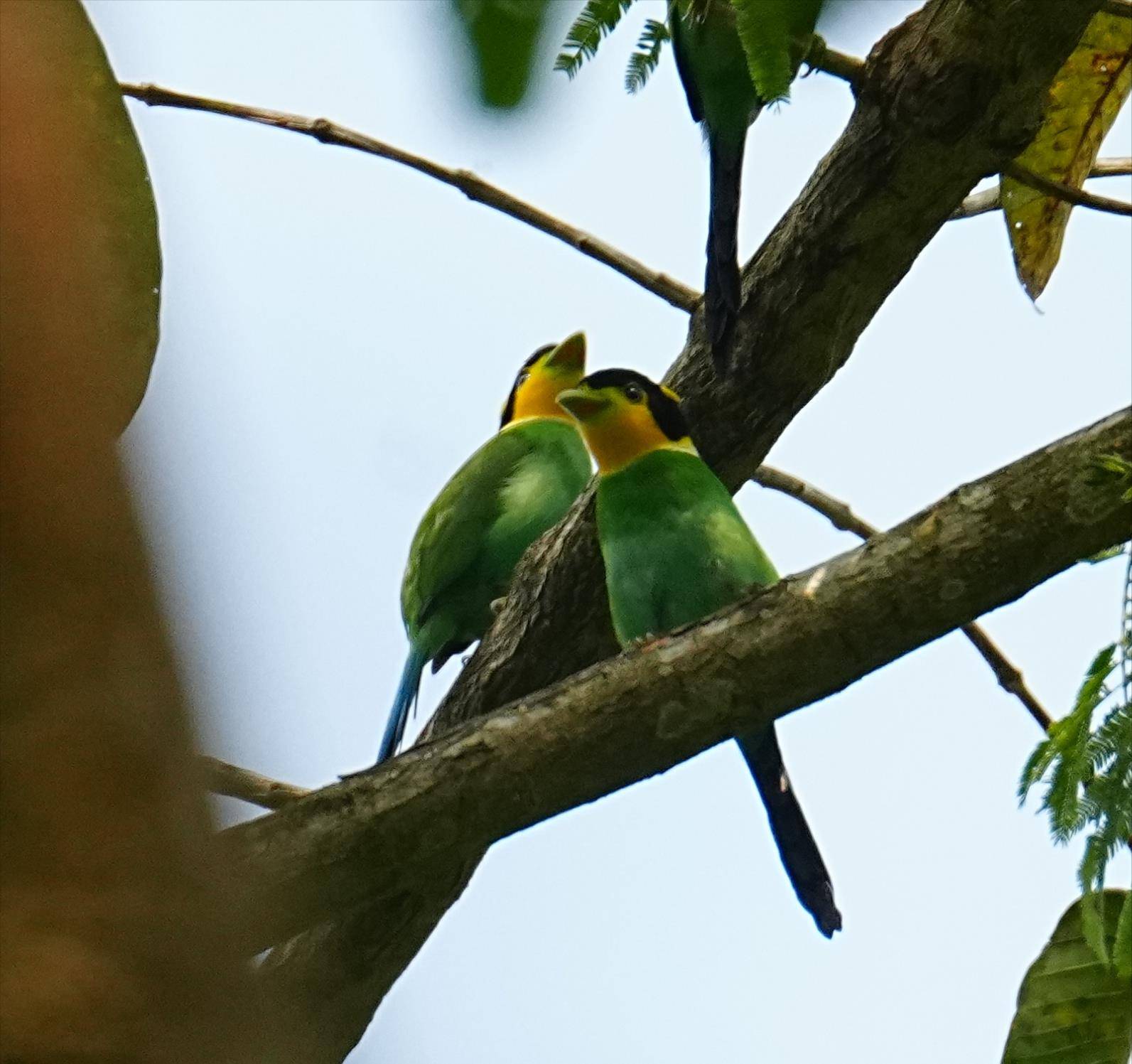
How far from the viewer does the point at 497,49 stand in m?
1.23

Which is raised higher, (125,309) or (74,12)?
(74,12)

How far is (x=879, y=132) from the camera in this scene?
2.82m

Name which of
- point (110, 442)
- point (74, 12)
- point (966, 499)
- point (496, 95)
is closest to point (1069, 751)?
point (966, 499)

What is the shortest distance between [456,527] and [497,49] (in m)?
3.04

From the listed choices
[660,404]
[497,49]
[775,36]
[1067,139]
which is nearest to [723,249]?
[660,404]

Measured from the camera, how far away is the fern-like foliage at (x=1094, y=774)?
7.29ft

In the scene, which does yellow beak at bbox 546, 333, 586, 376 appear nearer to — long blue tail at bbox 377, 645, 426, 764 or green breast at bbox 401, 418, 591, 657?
green breast at bbox 401, 418, 591, 657

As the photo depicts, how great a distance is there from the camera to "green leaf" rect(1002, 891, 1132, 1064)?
271 cm

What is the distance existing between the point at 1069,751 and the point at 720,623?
556mm

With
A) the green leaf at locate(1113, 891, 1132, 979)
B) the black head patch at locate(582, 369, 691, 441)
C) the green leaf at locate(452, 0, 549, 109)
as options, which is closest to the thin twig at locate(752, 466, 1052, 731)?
the black head patch at locate(582, 369, 691, 441)

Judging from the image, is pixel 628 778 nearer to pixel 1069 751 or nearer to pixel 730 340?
pixel 1069 751

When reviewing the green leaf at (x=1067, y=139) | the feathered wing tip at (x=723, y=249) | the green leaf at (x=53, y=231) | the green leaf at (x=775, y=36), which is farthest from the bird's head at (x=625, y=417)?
the green leaf at (x=53, y=231)

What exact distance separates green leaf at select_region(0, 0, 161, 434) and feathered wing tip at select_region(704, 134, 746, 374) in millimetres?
2386

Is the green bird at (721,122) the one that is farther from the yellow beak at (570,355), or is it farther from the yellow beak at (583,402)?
the yellow beak at (570,355)
